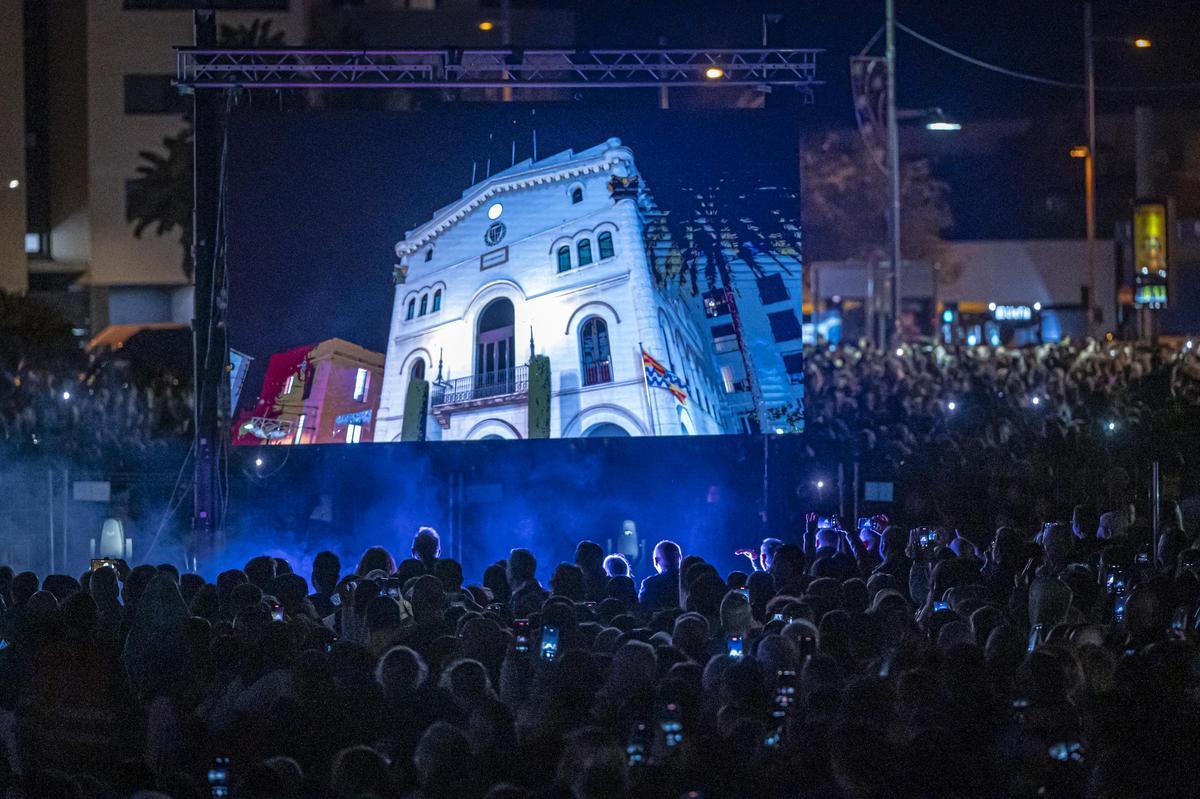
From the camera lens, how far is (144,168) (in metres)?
32.0

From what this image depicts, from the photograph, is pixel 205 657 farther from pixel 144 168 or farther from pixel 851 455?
pixel 144 168

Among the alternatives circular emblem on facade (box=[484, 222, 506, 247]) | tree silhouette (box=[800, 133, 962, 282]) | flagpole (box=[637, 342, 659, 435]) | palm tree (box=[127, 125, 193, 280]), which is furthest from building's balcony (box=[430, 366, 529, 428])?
tree silhouette (box=[800, 133, 962, 282])

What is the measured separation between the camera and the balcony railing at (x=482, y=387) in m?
15.0

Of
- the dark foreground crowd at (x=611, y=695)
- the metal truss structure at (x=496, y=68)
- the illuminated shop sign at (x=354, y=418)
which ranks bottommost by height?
the dark foreground crowd at (x=611, y=695)

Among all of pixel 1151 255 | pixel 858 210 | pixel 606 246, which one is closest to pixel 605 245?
pixel 606 246

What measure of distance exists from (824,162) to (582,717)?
4219 centimetres

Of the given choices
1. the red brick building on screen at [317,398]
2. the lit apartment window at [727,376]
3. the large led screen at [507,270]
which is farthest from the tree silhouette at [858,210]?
the red brick building on screen at [317,398]

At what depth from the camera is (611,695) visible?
668 cm

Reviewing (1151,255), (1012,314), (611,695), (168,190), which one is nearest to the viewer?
(611,695)

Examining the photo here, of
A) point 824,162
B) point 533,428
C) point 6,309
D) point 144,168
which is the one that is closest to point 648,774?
point 533,428

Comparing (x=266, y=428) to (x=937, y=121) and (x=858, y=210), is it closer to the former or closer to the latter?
(x=937, y=121)

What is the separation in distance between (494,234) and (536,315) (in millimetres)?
976

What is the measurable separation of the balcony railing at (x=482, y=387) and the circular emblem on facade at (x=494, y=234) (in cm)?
136

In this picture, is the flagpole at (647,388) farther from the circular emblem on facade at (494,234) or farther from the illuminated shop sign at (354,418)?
the illuminated shop sign at (354,418)
